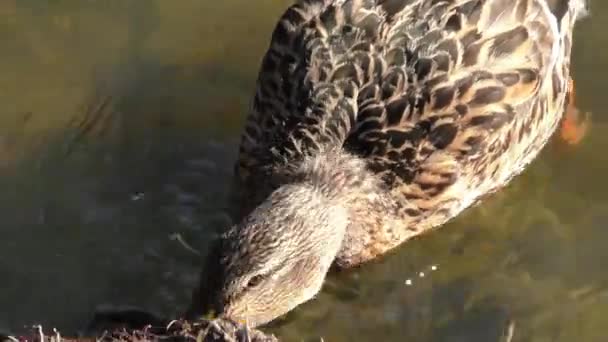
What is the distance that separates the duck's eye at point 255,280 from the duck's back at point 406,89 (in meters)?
0.59

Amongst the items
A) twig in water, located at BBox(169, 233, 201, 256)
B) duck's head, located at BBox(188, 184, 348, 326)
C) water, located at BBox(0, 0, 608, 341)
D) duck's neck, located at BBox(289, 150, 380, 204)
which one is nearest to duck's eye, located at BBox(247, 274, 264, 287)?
duck's head, located at BBox(188, 184, 348, 326)

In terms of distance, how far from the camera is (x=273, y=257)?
170 inches

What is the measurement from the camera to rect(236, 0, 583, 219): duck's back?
459 centimetres

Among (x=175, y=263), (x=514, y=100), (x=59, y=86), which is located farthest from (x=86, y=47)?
(x=514, y=100)

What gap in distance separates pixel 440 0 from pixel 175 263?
1801mm

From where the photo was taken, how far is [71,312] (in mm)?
5180

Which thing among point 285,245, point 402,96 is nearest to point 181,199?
point 285,245

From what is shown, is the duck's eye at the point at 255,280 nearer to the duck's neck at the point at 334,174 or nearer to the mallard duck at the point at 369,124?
the mallard duck at the point at 369,124

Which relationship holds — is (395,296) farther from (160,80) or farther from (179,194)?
(160,80)

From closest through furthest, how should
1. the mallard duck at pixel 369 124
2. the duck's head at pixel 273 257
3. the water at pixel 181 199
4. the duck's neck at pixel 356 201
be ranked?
the duck's head at pixel 273 257 → the mallard duck at pixel 369 124 → the duck's neck at pixel 356 201 → the water at pixel 181 199

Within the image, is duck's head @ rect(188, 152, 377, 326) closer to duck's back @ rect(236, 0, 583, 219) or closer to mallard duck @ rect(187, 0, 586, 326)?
mallard duck @ rect(187, 0, 586, 326)

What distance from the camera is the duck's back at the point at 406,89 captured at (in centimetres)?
459

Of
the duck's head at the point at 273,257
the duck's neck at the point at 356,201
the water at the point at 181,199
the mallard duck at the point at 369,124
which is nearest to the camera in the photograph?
the duck's head at the point at 273,257

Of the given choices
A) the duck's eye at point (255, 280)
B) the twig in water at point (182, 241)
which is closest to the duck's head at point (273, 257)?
the duck's eye at point (255, 280)
